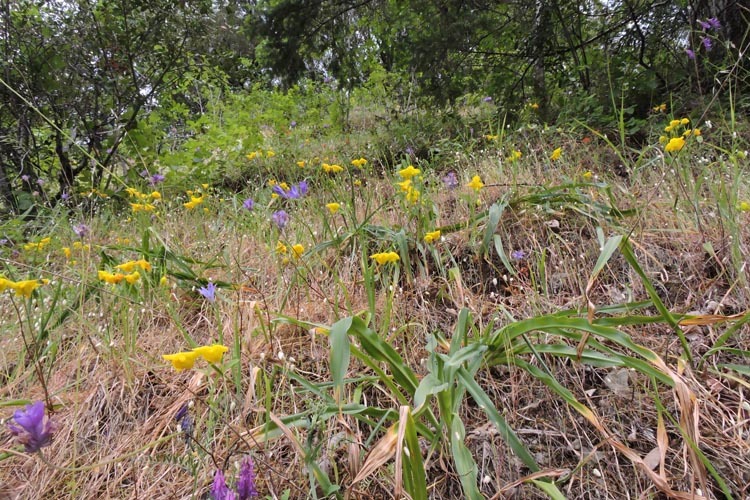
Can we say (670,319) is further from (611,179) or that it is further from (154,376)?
(611,179)

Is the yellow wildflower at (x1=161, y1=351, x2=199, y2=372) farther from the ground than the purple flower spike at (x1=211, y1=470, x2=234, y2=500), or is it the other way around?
the yellow wildflower at (x1=161, y1=351, x2=199, y2=372)

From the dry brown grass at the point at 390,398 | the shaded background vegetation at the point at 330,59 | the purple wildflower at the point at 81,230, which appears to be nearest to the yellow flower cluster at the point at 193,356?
the dry brown grass at the point at 390,398

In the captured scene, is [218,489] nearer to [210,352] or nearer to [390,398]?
[210,352]

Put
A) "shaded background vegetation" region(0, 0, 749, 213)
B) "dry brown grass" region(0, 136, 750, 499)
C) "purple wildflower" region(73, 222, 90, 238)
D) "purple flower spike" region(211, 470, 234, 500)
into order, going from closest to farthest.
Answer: "purple flower spike" region(211, 470, 234, 500), "dry brown grass" region(0, 136, 750, 499), "purple wildflower" region(73, 222, 90, 238), "shaded background vegetation" region(0, 0, 749, 213)

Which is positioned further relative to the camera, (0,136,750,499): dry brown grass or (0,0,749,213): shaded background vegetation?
(0,0,749,213): shaded background vegetation

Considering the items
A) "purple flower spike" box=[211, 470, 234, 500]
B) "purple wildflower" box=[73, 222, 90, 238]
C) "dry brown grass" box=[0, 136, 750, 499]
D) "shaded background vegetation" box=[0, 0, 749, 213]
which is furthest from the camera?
"shaded background vegetation" box=[0, 0, 749, 213]

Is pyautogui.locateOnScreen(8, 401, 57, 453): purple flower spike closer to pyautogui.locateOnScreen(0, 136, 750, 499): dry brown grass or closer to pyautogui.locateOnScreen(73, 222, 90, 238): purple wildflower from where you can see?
pyautogui.locateOnScreen(0, 136, 750, 499): dry brown grass

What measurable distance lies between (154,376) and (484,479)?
0.96 metres

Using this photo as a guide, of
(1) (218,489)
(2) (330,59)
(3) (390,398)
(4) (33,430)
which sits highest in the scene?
(2) (330,59)

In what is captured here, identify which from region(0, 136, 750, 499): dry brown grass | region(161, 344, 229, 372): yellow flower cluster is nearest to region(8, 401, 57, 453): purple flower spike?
region(0, 136, 750, 499): dry brown grass

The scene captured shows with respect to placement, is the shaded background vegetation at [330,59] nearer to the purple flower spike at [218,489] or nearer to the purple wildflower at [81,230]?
the purple wildflower at [81,230]

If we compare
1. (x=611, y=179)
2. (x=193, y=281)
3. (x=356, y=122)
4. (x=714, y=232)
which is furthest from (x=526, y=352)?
(x=356, y=122)

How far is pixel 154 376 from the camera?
3.97 ft

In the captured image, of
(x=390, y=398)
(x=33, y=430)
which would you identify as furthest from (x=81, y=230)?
(x=390, y=398)
